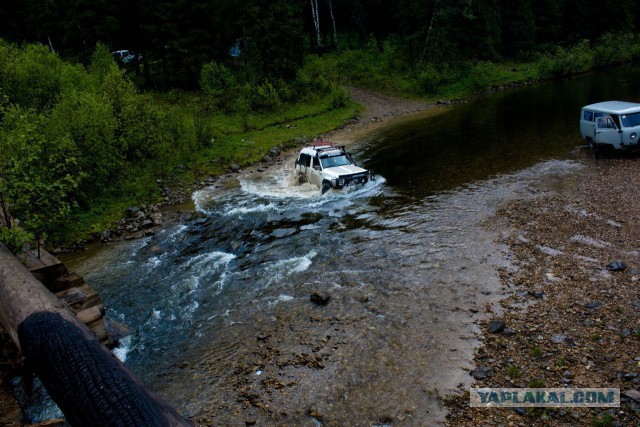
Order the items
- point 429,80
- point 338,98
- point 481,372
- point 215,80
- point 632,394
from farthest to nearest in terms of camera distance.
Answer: point 429,80 < point 338,98 < point 215,80 < point 481,372 < point 632,394

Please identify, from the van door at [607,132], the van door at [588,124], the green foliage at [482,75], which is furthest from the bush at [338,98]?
the van door at [607,132]

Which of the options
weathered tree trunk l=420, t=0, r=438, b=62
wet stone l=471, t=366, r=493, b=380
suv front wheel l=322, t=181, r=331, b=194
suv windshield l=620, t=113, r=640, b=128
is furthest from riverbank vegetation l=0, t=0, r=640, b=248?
suv windshield l=620, t=113, r=640, b=128

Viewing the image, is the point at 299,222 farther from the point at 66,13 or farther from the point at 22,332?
the point at 66,13

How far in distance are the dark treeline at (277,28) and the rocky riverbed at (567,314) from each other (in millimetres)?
37994

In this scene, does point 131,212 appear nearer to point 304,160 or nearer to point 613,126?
point 304,160

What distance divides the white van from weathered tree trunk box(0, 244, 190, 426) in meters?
24.3

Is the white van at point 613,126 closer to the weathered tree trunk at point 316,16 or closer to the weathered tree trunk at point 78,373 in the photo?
the weathered tree trunk at point 78,373

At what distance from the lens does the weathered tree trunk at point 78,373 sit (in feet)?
14.6

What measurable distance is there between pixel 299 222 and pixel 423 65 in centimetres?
4407

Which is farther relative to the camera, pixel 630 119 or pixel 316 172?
pixel 316 172

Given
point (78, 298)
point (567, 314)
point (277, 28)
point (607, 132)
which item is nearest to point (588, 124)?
point (607, 132)

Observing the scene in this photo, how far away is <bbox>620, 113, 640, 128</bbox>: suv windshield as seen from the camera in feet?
68.7

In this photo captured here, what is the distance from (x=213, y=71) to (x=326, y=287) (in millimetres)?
36820

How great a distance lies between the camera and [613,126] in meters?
21.5
